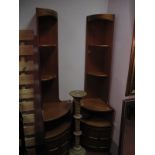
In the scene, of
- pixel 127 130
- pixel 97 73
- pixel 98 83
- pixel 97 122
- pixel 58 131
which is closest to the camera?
pixel 127 130

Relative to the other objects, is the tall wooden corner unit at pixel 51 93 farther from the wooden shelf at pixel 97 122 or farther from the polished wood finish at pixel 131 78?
the polished wood finish at pixel 131 78

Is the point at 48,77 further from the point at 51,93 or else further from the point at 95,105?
the point at 95,105

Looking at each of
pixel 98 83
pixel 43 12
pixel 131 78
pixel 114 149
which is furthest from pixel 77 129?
pixel 43 12

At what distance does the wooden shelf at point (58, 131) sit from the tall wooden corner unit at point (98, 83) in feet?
0.88

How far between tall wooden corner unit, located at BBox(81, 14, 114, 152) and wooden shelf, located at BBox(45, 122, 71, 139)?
0.27m

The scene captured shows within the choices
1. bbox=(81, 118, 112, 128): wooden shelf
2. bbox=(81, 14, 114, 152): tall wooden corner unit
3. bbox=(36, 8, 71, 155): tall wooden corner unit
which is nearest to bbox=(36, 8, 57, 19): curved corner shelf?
bbox=(36, 8, 71, 155): tall wooden corner unit

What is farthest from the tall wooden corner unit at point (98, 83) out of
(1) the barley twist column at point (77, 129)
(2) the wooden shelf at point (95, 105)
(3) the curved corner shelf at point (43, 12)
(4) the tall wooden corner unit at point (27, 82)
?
(4) the tall wooden corner unit at point (27, 82)

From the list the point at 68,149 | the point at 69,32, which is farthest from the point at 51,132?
the point at 69,32

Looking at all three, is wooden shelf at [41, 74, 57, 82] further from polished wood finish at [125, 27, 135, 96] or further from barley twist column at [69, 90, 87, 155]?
polished wood finish at [125, 27, 135, 96]

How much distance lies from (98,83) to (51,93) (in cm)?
75

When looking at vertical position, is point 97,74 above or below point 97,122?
above

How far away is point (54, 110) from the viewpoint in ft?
7.62

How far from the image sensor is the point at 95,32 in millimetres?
2531
